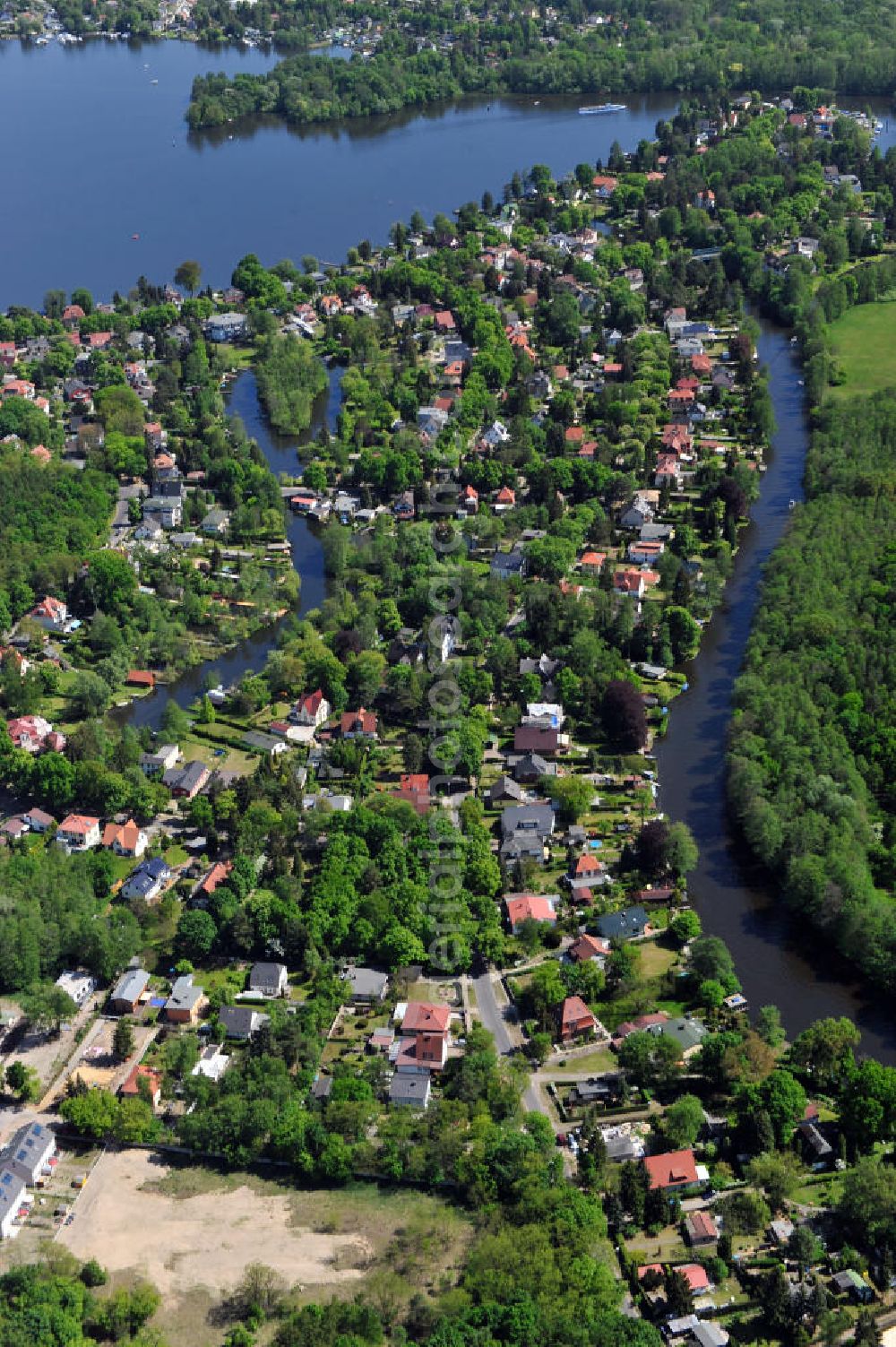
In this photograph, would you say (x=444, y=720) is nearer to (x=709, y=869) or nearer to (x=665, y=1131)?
(x=709, y=869)

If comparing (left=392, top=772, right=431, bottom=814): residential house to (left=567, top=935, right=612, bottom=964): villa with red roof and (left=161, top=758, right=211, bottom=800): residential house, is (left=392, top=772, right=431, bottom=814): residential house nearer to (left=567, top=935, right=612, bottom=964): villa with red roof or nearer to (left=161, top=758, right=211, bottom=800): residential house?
(left=161, top=758, right=211, bottom=800): residential house

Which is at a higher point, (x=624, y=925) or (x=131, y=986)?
(x=624, y=925)

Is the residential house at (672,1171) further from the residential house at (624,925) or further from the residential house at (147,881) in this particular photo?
the residential house at (147,881)

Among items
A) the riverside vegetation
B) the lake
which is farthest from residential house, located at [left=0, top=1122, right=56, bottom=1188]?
the lake

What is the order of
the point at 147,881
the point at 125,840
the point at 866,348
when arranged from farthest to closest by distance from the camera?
the point at 866,348, the point at 125,840, the point at 147,881

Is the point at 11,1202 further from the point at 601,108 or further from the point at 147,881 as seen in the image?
the point at 601,108

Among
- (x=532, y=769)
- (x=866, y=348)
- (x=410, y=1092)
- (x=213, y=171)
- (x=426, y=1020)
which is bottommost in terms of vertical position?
(x=410, y=1092)

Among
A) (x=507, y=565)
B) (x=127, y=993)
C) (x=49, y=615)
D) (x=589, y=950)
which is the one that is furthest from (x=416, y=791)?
(x=49, y=615)
